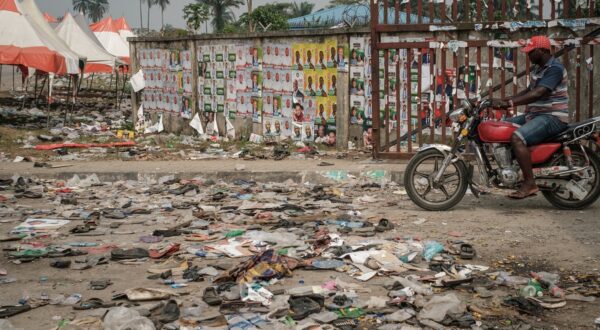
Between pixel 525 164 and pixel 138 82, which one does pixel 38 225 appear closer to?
pixel 525 164

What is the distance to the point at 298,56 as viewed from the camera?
13.5m

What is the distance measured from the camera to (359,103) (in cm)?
1277

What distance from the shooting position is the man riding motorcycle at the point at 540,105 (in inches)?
305

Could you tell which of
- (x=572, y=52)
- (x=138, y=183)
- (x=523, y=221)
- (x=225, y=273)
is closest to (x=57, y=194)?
(x=138, y=183)

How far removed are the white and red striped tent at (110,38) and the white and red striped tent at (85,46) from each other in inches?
460

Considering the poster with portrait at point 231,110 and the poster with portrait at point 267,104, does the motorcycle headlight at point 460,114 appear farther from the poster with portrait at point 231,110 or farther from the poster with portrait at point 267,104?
the poster with portrait at point 231,110

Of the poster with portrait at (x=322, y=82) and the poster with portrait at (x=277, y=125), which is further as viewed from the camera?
the poster with portrait at (x=277, y=125)

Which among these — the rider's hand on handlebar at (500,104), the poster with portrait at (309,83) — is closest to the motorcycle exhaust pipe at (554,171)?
the rider's hand on handlebar at (500,104)

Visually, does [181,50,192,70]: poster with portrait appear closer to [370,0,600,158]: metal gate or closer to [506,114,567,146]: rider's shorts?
[370,0,600,158]: metal gate

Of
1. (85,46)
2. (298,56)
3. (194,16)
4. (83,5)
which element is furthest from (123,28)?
(83,5)

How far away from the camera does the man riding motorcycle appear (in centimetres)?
775

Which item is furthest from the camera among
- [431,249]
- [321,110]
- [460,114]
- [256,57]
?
[256,57]

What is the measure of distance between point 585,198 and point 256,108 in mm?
7667

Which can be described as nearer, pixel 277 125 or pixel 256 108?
pixel 277 125
